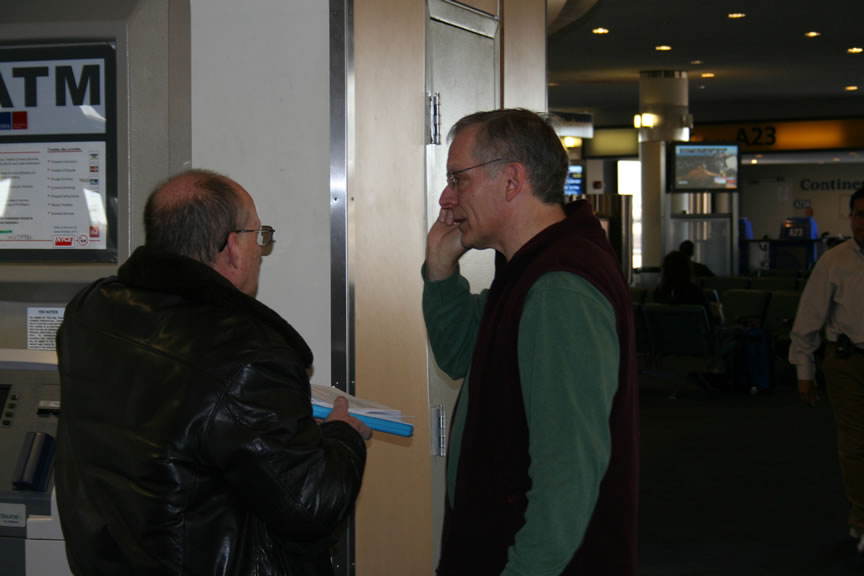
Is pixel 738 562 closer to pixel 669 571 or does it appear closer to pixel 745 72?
pixel 669 571

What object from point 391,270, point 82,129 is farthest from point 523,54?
point 82,129

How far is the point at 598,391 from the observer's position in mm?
1428

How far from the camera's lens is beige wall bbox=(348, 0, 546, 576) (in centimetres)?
231

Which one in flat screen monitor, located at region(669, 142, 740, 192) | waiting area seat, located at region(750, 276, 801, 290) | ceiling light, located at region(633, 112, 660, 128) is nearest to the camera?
waiting area seat, located at region(750, 276, 801, 290)

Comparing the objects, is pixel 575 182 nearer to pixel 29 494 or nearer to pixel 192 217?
pixel 29 494

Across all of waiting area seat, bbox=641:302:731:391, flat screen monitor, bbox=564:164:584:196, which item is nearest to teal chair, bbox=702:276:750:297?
waiting area seat, bbox=641:302:731:391

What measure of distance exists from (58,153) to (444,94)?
3.28ft

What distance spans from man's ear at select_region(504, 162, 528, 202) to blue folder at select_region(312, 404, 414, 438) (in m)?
0.48

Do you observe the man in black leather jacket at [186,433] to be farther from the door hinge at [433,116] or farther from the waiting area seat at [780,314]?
the waiting area seat at [780,314]

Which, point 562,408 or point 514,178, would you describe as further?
point 514,178

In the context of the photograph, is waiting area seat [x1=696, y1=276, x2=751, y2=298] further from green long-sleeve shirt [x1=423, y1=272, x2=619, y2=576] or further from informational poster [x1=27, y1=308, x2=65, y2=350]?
green long-sleeve shirt [x1=423, y1=272, x2=619, y2=576]

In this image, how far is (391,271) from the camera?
241 cm

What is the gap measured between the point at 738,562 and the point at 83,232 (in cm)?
333

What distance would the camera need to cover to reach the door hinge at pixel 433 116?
2.48 m
